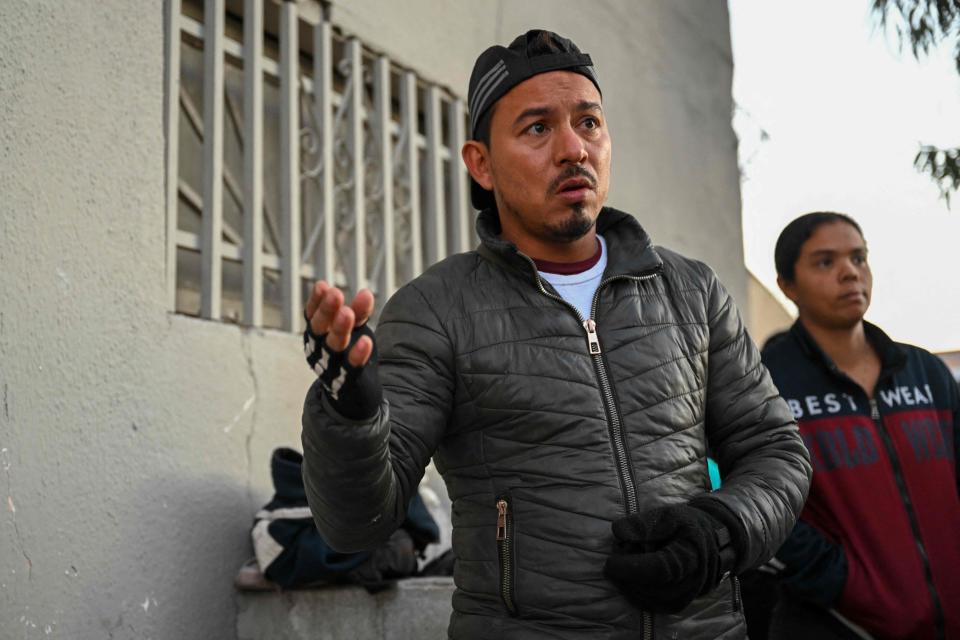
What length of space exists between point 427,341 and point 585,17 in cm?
489

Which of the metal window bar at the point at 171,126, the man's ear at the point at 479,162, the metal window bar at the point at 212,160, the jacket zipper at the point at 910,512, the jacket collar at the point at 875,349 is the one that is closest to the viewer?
the man's ear at the point at 479,162

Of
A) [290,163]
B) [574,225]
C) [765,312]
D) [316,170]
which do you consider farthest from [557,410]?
[765,312]

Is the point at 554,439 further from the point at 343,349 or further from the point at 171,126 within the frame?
the point at 171,126

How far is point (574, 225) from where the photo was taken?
6.93ft

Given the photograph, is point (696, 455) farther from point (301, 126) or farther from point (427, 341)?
point (301, 126)

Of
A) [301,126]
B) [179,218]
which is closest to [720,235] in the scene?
[301,126]

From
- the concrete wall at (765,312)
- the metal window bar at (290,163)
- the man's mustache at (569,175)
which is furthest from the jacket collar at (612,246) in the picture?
the concrete wall at (765,312)

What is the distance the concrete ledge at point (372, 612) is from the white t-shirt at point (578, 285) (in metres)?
1.63

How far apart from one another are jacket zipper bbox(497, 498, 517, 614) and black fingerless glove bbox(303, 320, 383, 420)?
0.37 m

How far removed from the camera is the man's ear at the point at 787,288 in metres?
3.42

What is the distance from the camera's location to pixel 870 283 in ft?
10.9

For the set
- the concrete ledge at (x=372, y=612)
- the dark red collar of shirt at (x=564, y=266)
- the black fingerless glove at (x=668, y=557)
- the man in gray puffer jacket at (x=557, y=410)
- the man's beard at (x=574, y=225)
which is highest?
the man's beard at (x=574, y=225)

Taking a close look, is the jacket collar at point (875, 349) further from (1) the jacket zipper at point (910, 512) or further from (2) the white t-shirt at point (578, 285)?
(2) the white t-shirt at point (578, 285)

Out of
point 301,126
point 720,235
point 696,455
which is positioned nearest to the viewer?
point 696,455
